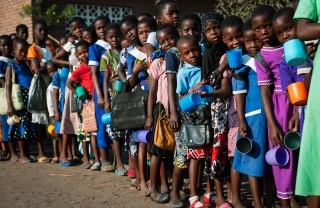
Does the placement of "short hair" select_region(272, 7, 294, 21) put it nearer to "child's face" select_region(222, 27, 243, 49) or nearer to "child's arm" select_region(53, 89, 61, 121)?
"child's face" select_region(222, 27, 243, 49)

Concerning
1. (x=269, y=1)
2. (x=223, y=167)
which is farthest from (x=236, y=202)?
(x=269, y=1)

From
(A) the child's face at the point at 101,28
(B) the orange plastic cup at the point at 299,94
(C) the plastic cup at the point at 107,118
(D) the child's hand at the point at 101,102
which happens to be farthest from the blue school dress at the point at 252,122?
(A) the child's face at the point at 101,28

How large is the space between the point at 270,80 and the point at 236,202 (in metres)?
1.13

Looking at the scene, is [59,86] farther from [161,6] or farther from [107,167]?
[161,6]

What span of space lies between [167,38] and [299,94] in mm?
1826

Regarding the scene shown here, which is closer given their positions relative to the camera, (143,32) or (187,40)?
(187,40)

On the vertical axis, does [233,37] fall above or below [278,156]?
above

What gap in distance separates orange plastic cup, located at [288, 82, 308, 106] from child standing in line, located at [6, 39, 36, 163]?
17.3 ft

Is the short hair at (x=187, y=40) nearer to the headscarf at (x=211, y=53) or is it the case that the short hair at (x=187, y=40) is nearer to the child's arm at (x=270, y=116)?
the headscarf at (x=211, y=53)

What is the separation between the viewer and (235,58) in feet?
13.4

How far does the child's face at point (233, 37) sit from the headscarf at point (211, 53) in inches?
6.7

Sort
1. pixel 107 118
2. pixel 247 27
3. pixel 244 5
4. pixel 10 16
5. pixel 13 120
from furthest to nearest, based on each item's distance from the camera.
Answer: pixel 10 16
pixel 244 5
pixel 13 120
pixel 107 118
pixel 247 27

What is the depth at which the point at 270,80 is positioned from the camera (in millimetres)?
4055

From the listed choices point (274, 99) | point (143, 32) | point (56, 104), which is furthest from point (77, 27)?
point (274, 99)
